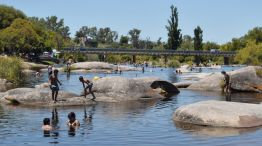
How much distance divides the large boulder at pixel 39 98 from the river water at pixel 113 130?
104 centimetres

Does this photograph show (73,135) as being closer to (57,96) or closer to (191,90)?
(57,96)

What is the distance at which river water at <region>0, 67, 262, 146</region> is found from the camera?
59.9 ft

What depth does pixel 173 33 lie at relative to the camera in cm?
14862

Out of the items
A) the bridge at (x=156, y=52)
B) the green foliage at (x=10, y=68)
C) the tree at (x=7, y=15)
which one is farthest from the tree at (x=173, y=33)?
the green foliage at (x=10, y=68)

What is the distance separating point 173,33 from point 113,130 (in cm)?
12925

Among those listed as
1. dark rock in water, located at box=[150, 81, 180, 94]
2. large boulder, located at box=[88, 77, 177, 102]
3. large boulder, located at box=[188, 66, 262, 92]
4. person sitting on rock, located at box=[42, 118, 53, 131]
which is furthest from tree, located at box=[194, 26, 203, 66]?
person sitting on rock, located at box=[42, 118, 53, 131]

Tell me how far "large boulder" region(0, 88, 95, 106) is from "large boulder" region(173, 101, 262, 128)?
8.60 metres

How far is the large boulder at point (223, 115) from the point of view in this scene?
826 inches

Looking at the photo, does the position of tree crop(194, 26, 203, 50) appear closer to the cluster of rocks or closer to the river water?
the cluster of rocks

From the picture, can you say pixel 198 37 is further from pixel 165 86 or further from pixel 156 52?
pixel 165 86

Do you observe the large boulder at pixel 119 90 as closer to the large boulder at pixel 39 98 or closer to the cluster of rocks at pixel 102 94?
the cluster of rocks at pixel 102 94

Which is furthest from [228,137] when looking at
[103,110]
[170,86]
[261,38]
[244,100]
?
[261,38]

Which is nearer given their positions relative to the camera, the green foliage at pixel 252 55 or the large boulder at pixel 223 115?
the large boulder at pixel 223 115

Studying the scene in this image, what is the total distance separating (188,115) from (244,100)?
1189cm
